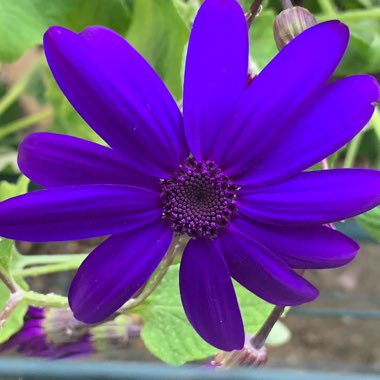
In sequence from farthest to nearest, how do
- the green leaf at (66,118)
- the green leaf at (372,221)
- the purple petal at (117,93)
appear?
the green leaf at (66,118) → the green leaf at (372,221) → the purple petal at (117,93)

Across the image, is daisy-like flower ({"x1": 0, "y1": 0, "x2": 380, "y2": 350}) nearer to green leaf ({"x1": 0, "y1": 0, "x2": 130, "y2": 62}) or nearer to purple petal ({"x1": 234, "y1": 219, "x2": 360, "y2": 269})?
purple petal ({"x1": 234, "y1": 219, "x2": 360, "y2": 269})

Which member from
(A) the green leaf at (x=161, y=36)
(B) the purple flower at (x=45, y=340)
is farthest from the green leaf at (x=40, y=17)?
(B) the purple flower at (x=45, y=340)

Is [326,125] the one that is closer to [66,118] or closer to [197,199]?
[197,199]

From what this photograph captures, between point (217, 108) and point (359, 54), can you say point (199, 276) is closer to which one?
point (217, 108)

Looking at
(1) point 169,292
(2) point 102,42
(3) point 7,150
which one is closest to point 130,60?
(2) point 102,42

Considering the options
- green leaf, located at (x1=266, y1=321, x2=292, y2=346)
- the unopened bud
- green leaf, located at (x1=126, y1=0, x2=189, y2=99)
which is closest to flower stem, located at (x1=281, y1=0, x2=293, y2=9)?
the unopened bud

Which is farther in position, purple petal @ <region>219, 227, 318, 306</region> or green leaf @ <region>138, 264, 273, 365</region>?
green leaf @ <region>138, 264, 273, 365</region>

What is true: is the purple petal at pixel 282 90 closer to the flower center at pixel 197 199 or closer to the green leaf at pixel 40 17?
the flower center at pixel 197 199

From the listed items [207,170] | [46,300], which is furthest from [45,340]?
[207,170]
